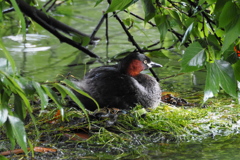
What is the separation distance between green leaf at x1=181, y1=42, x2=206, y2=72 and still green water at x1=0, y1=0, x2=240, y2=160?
111 centimetres

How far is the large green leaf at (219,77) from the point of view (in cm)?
235

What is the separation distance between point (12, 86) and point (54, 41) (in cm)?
591

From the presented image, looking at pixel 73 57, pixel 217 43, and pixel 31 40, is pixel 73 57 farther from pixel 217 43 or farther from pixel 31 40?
pixel 217 43

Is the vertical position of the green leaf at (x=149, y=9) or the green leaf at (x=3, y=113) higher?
the green leaf at (x=149, y=9)

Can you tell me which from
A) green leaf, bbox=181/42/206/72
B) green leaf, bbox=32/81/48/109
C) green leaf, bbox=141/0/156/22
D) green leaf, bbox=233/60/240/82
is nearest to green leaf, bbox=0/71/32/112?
green leaf, bbox=32/81/48/109

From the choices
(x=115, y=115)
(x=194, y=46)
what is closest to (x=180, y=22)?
(x=194, y=46)

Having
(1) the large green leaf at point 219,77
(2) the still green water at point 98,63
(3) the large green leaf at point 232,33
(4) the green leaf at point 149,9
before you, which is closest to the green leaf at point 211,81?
(1) the large green leaf at point 219,77

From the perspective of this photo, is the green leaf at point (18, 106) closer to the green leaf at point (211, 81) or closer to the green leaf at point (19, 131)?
the green leaf at point (19, 131)

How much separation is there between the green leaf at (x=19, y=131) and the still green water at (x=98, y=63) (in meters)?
1.67

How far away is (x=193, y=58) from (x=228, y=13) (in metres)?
0.36

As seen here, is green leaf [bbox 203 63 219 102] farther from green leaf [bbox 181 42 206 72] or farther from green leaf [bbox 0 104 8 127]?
green leaf [bbox 0 104 8 127]

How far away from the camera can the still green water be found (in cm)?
359

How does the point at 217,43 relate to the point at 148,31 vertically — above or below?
above

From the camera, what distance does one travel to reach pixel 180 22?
316 centimetres
